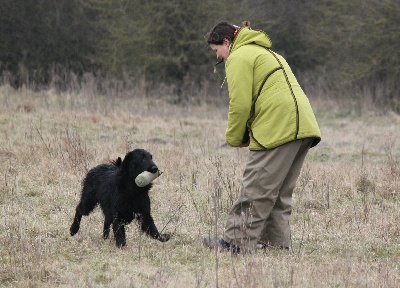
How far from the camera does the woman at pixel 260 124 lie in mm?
5484

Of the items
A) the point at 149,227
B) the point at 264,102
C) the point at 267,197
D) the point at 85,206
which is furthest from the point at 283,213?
the point at 85,206

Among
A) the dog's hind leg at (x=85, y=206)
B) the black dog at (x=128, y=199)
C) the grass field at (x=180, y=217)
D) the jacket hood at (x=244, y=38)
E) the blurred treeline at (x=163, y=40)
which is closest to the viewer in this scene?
the grass field at (x=180, y=217)

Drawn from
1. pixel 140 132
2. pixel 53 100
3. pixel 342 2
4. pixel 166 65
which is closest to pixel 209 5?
pixel 166 65

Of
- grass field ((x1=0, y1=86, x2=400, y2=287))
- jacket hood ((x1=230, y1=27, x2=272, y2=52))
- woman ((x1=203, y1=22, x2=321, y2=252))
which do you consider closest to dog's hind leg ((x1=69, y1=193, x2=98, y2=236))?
grass field ((x1=0, y1=86, x2=400, y2=287))

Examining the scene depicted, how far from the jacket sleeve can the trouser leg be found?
2.05 ft

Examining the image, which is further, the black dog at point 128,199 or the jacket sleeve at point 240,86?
the black dog at point 128,199

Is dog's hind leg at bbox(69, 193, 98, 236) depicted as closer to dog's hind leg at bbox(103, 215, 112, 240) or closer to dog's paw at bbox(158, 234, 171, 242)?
dog's hind leg at bbox(103, 215, 112, 240)

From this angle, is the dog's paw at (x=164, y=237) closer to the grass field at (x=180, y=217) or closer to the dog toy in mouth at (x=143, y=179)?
the grass field at (x=180, y=217)

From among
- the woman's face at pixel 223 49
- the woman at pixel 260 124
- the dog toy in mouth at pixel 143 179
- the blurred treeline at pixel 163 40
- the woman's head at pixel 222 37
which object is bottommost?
the blurred treeline at pixel 163 40

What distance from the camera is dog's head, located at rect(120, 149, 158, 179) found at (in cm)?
592

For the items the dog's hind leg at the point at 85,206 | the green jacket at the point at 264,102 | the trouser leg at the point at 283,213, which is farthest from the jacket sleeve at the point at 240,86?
the dog's hind leg at the point at 85,206

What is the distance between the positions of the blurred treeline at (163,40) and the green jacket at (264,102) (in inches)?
661

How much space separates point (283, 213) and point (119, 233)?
1452mm

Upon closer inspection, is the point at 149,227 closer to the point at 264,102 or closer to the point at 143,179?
the point at 143,179
